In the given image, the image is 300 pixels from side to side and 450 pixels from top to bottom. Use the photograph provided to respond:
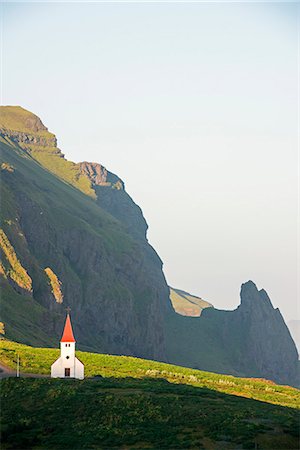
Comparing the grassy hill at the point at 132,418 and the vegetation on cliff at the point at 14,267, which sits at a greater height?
the vegetation on cliff at the point at 14,267

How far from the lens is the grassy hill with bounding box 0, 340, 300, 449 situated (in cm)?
6391

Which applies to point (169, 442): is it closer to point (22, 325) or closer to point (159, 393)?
point (159, 393)

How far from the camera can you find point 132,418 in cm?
7162

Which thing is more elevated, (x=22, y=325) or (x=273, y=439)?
(x=22, y=325)

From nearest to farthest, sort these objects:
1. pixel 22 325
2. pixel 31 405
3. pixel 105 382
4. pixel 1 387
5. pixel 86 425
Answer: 1. pixel 86 425
2. pixel 31 405
3. pixel 1 387
4. pixel 105 382
5. pixel 22 325

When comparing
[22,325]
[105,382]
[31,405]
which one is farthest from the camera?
[22,325]

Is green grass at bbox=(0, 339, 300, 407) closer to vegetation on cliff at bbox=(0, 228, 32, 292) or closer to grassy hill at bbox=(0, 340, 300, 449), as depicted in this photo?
grassy hill at bbox=(0, 340, 300, 449)

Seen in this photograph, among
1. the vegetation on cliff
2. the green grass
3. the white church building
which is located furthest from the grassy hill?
the vegetation on cliff

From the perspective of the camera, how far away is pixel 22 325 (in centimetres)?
16975

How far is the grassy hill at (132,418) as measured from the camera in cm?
6391

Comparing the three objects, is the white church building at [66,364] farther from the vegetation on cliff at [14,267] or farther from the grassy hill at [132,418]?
the vegetation on cliff at [14,267]

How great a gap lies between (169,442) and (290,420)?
40.1 ft

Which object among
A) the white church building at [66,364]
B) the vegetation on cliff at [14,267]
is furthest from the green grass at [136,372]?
the vegetation on cliff at [14,267]

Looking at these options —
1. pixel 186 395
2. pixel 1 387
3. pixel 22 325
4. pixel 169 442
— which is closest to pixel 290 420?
pixel 169 442
